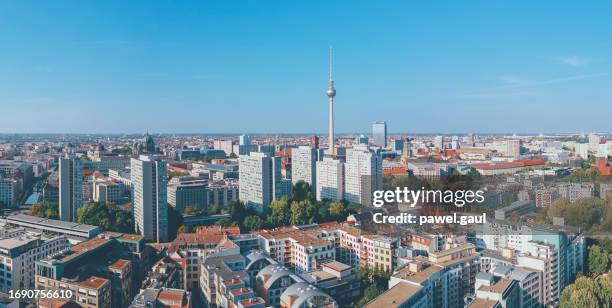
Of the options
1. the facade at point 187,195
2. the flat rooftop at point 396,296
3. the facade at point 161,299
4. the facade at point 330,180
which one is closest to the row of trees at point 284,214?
the facade at point 187,195

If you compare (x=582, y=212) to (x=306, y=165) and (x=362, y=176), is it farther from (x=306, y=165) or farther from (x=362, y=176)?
(x=306, y=165)

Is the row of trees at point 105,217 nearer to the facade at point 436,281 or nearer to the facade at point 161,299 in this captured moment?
the facade at point 161,299

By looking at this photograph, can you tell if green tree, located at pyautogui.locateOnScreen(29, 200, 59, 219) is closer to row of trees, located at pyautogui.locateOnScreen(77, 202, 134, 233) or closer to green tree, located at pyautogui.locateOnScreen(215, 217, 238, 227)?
row of trees, located at pyautogui.locateOnScreen(77, 202, 134, 233)

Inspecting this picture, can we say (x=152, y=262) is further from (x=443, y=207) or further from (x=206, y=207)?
(x=443, y=207)

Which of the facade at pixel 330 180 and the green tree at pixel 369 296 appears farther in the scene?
the facade at pixel 330 180

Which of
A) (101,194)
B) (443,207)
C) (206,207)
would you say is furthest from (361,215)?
(101,194)

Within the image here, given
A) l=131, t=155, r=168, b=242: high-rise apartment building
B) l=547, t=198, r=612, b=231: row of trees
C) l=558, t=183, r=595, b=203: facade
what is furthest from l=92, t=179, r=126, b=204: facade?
l=558, t=183, r=595, b=203: facade
